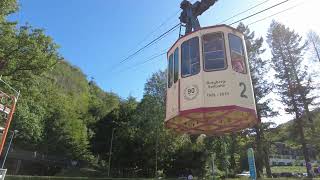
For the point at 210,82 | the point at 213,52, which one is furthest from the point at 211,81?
the point at 213,52

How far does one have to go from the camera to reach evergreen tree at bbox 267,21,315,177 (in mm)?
47562

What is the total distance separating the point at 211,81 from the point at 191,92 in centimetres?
91

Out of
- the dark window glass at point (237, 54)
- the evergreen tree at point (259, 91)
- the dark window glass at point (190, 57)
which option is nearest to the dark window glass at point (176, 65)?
the dark window glass at point (190, 57)

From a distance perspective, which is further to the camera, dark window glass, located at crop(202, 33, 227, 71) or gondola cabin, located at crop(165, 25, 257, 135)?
dark window glass, located at crop(202, 33, 227, 71)

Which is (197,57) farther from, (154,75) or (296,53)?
(296,53)

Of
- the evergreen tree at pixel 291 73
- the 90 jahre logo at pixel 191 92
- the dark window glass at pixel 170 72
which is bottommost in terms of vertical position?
→ the 90 jahre logo at pixel 191 92

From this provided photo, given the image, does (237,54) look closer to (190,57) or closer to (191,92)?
(190,57)

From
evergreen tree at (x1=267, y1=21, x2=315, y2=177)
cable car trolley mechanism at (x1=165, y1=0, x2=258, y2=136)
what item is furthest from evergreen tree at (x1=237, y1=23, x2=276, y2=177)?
cable car trolley mechanism at (x1=165, y1=0, x2=258, y2=136)

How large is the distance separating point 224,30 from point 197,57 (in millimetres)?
1667

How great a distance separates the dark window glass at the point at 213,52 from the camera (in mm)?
12984

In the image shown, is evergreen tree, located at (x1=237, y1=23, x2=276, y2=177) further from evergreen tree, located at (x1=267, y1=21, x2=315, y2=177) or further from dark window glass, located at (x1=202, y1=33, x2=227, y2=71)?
dark window glass, located at (x1=202, y1=33, x2=227, y2=71)

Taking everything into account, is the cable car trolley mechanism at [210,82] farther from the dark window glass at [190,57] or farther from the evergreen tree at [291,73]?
the evergreen tree at [291,73]

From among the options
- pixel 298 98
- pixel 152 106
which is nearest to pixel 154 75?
pixel 152 106

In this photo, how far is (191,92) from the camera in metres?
13.0
